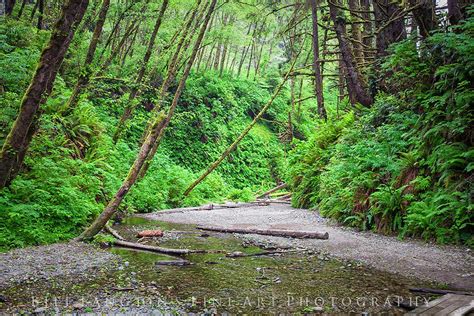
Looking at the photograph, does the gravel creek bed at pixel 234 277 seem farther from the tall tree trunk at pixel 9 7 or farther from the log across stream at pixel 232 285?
the tall tree trunk at pixel 9 7

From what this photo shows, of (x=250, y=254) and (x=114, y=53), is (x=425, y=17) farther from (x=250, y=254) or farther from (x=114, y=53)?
(x=114, y=53)

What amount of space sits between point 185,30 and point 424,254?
36.9ft

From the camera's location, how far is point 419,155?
793 cm

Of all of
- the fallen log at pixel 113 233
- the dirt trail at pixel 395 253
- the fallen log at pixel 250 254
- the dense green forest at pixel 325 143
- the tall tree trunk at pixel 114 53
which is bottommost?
the fallen log at pixel 113 233

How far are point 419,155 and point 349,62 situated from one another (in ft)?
21.8

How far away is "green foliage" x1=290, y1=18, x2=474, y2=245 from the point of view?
6.86 m

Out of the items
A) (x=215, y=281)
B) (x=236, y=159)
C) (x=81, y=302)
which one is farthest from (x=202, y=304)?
(x=236, y=159)

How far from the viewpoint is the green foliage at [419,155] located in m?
6.86

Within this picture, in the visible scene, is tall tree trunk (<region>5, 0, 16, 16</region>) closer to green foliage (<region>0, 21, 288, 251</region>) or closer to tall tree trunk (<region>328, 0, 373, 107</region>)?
green foliage (<region>0, 21, 288, 251</region>)

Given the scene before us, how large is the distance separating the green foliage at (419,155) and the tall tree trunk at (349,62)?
2.56 m

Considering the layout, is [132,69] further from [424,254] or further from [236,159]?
[424,254]

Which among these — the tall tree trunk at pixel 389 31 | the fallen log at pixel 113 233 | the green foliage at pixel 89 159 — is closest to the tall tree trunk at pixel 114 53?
the green foliage at pixel 89 159

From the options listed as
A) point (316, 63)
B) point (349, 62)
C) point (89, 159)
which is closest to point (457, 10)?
point (349, 62)

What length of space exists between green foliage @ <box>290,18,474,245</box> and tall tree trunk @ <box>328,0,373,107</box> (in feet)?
8.40
